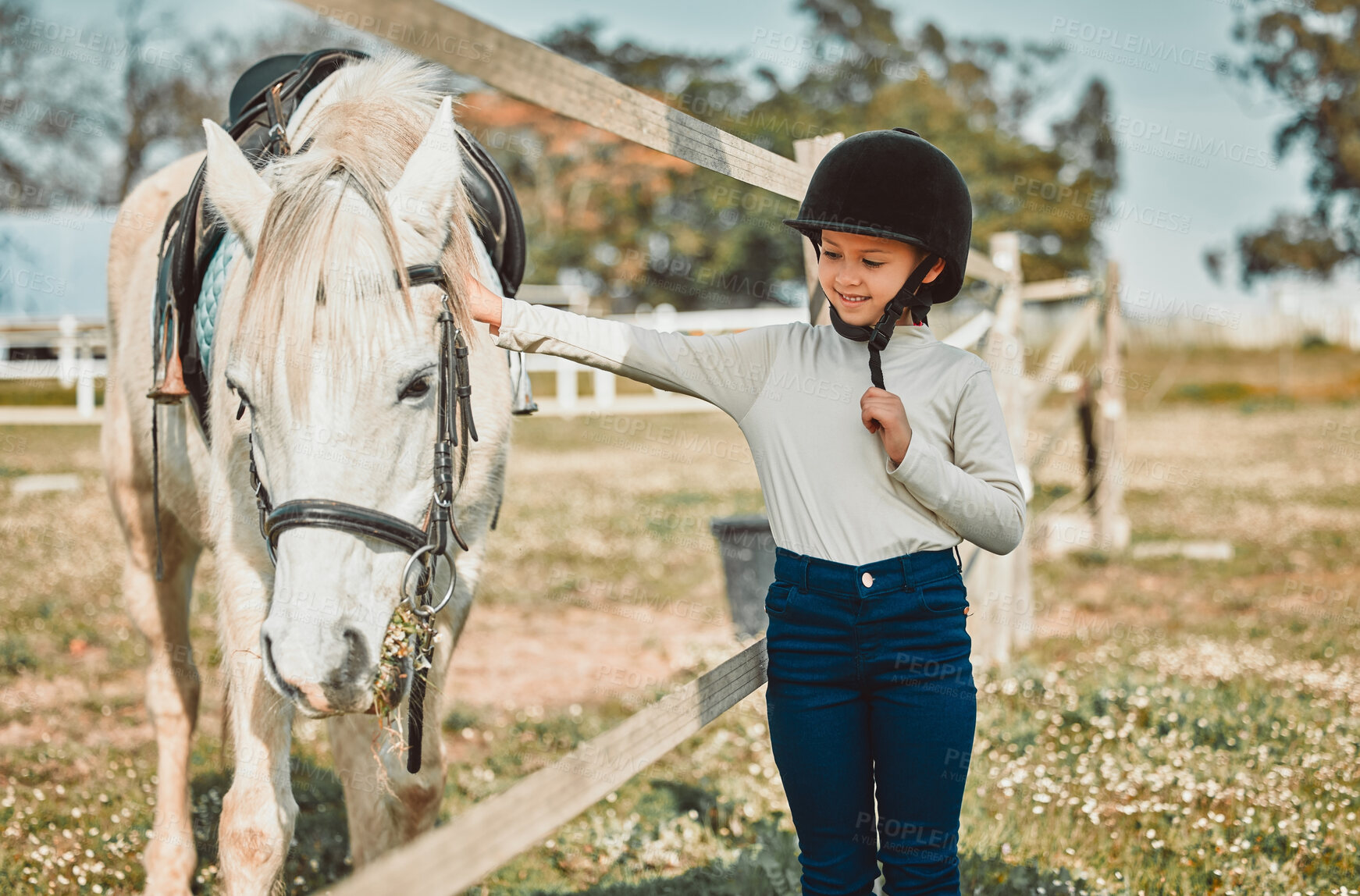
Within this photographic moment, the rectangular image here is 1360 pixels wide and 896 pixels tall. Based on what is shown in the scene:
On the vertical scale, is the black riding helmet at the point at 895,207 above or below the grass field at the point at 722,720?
above

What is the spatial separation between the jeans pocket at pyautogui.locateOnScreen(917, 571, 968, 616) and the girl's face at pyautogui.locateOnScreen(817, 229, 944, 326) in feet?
1.75

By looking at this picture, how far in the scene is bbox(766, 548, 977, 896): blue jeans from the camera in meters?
1.95

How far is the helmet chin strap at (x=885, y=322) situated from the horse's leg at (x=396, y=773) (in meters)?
1.26

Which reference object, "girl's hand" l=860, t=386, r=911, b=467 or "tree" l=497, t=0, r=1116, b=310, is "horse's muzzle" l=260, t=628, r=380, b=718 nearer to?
"girl's hand" l=860, t=386, r=911, b=467

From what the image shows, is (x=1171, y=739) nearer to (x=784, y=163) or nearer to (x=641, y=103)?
(x=784, y=163)

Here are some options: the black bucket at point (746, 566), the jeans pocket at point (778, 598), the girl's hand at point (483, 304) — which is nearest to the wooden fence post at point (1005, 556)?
the black bucket at point (746, 566)

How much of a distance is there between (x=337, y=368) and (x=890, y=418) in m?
0.99

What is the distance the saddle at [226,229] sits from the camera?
8.91ft

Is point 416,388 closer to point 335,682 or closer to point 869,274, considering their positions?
point 335,682

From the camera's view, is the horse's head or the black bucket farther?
the black bucket

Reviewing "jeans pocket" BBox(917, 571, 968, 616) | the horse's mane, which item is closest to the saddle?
the horse's mane

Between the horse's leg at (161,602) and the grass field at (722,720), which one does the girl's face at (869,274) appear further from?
the horse's leg at (161,602)

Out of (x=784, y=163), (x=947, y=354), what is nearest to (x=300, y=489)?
(x=947, y=354)

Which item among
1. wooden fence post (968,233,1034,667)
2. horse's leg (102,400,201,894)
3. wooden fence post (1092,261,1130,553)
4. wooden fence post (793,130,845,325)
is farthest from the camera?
wooden fence post (1092,261,1130,553)
